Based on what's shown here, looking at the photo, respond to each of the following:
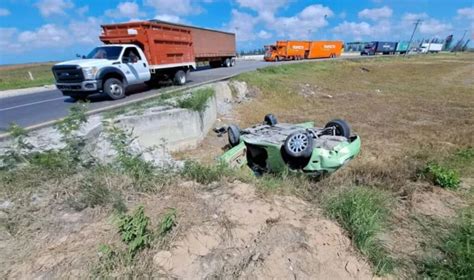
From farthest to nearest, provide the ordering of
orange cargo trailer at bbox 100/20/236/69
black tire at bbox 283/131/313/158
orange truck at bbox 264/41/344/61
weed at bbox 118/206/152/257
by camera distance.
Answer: orange truck at bbox 264/41/344/61 → orange cargo trailer at bbox 100/20/236/69 → black tire at bbox 283/131/313/158 → weed at bbox 118/206/152/257

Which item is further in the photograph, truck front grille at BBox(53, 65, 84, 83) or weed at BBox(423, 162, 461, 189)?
truck front grille at BBox(53, 65, 84, 83)

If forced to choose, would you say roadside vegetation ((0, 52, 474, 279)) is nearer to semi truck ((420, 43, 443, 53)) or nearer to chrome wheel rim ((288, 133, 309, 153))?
chrome wheel rim ((288, 133, 309, 153))

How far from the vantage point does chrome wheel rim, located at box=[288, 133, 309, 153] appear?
4887 millimetres

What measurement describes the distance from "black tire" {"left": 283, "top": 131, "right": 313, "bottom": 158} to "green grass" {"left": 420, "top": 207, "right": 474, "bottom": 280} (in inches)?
91.8

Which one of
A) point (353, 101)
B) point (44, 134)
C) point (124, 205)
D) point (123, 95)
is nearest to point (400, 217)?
point (124, 205)

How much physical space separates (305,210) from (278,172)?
209cm

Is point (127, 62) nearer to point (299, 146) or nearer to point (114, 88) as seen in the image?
point (114, 88)

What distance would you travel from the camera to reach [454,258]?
255 cm

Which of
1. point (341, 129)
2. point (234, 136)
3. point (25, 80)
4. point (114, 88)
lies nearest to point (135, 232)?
point (234, 136)

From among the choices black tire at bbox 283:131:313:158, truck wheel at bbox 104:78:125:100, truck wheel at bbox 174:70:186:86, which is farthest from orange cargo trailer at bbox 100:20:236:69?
black tire at bbox 283:131:313:158

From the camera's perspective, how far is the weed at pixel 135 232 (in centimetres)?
231

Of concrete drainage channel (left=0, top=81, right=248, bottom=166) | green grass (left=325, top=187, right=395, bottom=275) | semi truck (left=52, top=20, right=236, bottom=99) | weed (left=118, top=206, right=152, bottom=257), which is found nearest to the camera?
weed (left=118, top=206, right=152, bottom=257)

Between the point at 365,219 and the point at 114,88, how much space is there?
31.6 feet

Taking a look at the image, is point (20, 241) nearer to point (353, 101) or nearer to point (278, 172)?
Result: point (278, 172)
